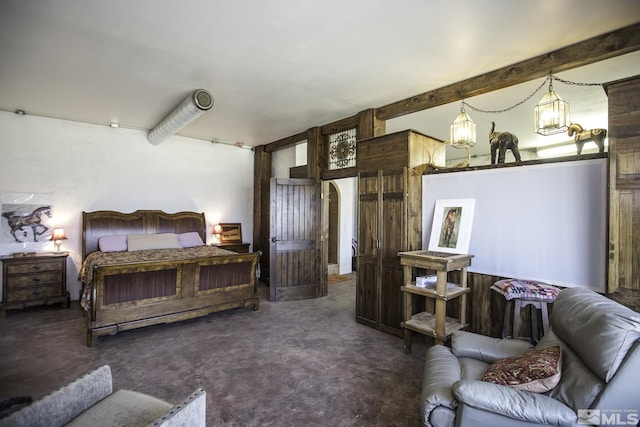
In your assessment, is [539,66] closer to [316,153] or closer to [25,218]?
[316,153]

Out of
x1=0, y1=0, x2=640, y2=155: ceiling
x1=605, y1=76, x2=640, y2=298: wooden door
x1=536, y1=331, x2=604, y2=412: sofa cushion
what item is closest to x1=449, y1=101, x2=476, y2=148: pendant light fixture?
x1=0, y1=0, x2=640, y2=155: ceiling

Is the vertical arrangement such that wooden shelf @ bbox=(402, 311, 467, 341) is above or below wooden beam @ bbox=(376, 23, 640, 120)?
below

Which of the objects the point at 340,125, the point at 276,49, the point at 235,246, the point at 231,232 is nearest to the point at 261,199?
the point at 231,232

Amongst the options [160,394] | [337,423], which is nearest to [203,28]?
[160,394]

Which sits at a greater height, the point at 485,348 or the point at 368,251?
the point at 368,251

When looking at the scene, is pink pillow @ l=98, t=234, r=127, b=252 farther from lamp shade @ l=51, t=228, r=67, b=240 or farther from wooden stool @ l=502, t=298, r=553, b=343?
wooden stool @ l=502, t=298, r=553, b=343

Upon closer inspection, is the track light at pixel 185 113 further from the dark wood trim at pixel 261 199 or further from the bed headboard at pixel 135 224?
the dark wood trim at pixel 261 199

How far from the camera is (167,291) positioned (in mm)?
3787

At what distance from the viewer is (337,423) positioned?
2.10m

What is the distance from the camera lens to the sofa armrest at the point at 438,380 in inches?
61.8

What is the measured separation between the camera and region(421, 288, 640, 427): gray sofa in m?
1.23

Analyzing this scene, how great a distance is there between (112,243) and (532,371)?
5.61 meters

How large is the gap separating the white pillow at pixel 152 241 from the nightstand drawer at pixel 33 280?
1.00m

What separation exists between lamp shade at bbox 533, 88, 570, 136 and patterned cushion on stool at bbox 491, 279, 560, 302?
5.09 ft
